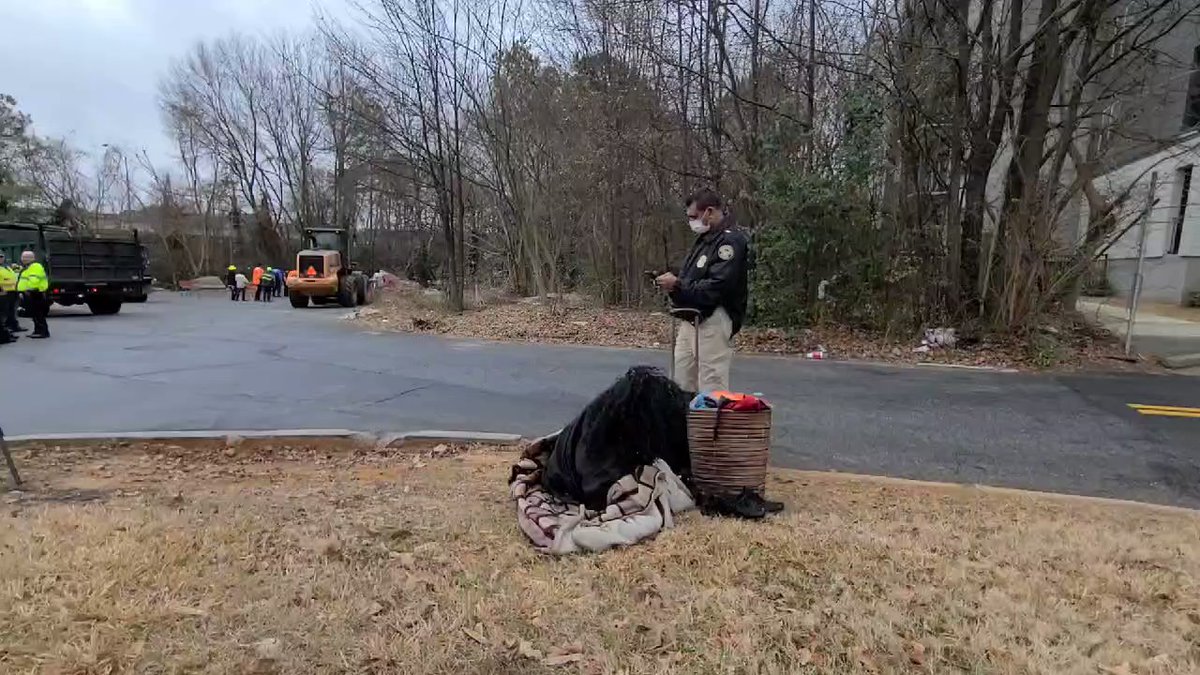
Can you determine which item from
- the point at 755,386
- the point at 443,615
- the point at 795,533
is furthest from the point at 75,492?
the point at 755,386

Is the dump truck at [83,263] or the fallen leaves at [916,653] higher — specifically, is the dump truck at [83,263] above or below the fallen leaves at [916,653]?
above

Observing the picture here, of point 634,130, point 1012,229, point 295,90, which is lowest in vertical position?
point 1012,229

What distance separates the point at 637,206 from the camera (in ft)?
52.1

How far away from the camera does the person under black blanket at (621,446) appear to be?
3684 mm

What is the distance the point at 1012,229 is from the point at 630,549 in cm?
943

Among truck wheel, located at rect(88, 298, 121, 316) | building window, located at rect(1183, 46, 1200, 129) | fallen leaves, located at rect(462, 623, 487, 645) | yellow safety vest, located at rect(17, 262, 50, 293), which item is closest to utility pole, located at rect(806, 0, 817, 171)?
building window, located at rect(1183, 46, 1200, 129)

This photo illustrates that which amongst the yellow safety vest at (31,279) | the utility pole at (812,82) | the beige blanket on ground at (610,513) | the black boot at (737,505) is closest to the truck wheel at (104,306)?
the yellow safety vest at (31,279)

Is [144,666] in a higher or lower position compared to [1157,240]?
lower

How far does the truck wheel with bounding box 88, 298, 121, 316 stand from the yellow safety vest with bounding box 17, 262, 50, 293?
21.1 feet

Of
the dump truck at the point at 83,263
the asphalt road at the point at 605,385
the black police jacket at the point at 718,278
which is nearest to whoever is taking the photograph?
the black police jacket at the point at 718,278

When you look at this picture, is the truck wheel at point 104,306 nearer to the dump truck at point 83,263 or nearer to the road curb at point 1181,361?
the dump truck at point 83,263

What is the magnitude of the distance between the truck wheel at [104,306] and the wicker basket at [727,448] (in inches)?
809

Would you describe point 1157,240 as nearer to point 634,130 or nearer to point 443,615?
point 634,130

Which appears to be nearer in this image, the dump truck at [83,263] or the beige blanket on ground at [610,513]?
the beige blanket on ground at [610,513]
